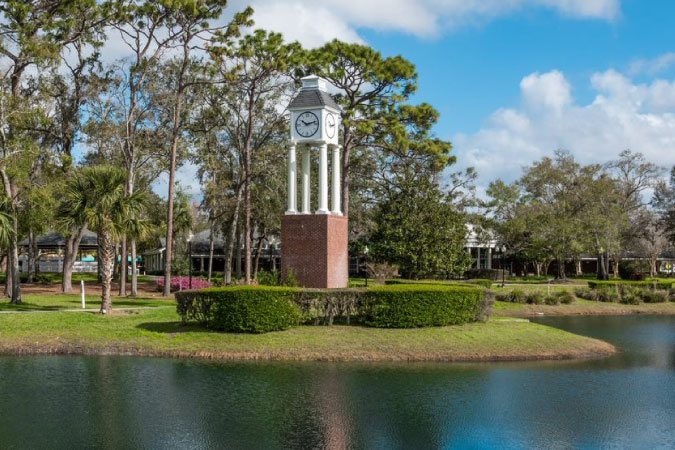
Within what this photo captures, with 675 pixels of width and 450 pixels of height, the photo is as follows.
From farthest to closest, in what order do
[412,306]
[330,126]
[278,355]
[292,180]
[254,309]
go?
[292,180]
[330,126]
[412,306]
[254,309]
[278,355]

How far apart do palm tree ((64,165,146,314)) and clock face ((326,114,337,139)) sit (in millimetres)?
7890

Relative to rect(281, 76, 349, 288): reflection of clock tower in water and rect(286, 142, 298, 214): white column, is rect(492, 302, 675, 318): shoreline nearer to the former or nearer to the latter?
rect(281, 76, 349, 288): reflection of clock tower in water

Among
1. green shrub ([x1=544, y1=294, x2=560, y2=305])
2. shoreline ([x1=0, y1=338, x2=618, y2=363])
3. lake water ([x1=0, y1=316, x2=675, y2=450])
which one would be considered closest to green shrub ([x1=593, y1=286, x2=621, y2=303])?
green shrub ([x1=544, y1=294, x2=560, y2=305])

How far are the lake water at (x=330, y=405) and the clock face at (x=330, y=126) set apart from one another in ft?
30.1

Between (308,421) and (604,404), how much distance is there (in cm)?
612

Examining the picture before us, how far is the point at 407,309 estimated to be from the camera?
2017 cm

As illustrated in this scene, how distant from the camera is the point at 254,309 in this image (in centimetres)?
1942

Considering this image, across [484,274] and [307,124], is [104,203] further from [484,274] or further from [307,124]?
[484,274]

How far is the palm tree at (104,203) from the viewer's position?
23953 mm

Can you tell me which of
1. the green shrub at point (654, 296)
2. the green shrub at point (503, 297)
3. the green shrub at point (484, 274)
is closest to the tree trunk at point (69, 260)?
the green shrub at point (503, 297)

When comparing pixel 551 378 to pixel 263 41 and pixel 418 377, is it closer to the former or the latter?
pixel 418 377

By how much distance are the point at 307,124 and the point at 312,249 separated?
173 inches

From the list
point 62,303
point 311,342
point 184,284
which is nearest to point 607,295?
point 184,284

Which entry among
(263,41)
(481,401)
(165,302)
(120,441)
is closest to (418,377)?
(481,401)
